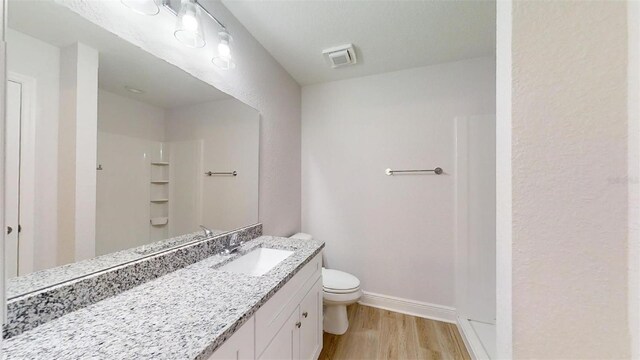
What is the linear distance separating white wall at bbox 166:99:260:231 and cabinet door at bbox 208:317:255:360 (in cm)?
72

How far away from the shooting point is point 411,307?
2008 mm

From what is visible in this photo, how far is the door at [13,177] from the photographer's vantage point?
62cm

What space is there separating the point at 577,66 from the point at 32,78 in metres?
1.50

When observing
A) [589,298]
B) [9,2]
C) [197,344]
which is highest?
[9,2]

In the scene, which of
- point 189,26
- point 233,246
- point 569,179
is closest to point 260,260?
point 233,246

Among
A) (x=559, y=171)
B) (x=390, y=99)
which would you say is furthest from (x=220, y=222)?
(x=390, y=99)

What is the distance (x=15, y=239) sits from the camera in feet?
2.14

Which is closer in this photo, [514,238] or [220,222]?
[514,238]

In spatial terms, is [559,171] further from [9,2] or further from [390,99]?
[390,99]

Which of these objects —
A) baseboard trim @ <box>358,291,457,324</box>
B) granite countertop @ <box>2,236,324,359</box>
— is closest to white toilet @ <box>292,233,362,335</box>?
baseboard trim @ <box>358,291,457,324</box>

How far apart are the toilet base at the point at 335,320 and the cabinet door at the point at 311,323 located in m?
0.31

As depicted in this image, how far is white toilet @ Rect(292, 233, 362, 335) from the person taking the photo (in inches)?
66.2

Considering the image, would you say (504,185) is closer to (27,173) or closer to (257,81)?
(27,173)

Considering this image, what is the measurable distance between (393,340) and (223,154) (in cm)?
184
